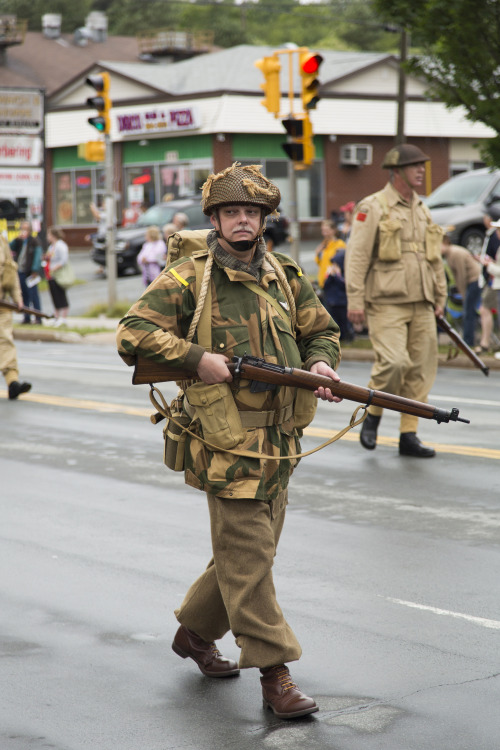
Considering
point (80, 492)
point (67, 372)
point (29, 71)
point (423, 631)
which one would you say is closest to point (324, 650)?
point (423, 631)

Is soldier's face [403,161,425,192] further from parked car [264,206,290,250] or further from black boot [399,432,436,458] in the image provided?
parked car [264,206,290,250]

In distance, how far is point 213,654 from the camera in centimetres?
470

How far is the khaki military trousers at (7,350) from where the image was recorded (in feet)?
42.2

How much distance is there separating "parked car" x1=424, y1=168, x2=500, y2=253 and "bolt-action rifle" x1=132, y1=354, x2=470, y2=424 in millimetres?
17633

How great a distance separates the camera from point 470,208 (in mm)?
22297

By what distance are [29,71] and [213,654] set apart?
168 ft

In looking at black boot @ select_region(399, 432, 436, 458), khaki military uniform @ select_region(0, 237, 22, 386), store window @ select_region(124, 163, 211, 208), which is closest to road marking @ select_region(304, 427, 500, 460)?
black boot @ select_region(399, 432, 436, 458)

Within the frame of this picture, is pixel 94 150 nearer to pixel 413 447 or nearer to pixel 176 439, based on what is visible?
pixel 413 447

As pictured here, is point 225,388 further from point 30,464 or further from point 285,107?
point 285,107

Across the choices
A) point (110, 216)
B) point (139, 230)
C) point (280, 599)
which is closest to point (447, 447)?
point (280, 599)

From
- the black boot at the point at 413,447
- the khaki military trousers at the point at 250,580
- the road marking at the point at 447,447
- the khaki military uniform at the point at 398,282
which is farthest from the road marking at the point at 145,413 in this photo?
the khaki military trousers at the point at 250,580

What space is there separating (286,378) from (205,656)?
1217 mm

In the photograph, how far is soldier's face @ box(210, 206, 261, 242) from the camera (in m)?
4.31

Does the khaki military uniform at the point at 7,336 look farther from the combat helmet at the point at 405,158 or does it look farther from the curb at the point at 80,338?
the curb at the point at 80,338
